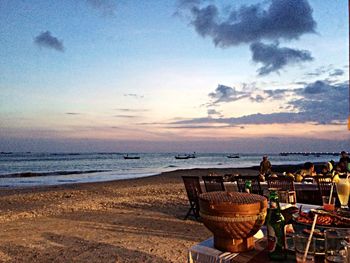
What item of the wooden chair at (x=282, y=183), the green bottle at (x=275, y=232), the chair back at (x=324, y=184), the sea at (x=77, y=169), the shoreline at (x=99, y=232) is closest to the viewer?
the green bottle at (x=275, y=232)

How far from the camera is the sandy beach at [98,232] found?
17.5ft

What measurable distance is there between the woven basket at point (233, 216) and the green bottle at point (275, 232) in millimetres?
93

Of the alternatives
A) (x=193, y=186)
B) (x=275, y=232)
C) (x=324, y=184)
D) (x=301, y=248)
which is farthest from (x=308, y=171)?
(x=301, y=248)

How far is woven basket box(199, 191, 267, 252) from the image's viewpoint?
1.53 m

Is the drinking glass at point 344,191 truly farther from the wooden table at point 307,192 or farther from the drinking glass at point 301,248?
the wooden table at point 307,192

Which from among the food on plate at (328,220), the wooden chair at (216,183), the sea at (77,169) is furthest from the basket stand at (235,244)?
the sea at (77,169)

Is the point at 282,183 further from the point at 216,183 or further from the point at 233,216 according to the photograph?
the point at 233,216

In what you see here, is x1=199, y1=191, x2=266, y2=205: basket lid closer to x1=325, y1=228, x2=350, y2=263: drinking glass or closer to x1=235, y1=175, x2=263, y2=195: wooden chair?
x1=325, y1=228, x2=350, y2=263: drinking glass

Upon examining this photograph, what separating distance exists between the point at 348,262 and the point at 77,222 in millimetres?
7207

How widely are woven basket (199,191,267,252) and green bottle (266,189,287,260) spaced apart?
9cm

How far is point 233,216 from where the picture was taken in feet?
5.00

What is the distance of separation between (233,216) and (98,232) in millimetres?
5753

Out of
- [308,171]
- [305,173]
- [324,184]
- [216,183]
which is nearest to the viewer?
[324,184]

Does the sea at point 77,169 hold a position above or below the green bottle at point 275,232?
below
